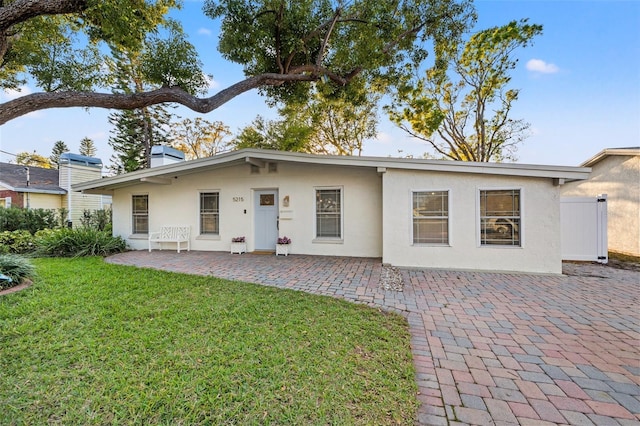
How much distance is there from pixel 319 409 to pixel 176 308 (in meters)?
2.76

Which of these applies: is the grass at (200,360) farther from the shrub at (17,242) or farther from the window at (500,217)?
the shrub at (17,242)

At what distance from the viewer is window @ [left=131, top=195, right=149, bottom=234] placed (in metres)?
9.60

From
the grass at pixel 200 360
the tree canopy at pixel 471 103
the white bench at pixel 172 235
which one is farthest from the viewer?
the tree canopy at pixel 471 103

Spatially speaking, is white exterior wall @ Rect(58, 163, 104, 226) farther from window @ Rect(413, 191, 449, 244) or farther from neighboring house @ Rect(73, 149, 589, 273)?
window @ Rect(413, 191, 449, 244)

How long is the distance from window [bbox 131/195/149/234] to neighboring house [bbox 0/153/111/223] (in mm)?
7982

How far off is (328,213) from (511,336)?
5534 millimetres

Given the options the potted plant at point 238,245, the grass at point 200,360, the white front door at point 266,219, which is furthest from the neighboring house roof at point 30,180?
the grass at point 200,360

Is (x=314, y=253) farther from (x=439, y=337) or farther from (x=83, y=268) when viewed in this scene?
(x=83, y=268)

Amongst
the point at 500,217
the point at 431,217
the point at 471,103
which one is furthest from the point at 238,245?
the point at 471,103

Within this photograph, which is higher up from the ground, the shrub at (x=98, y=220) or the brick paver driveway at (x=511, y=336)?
the shrub at (x=98, y=220)

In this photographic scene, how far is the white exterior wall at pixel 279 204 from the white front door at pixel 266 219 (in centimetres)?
20

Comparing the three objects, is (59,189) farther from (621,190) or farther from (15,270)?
(621,190)

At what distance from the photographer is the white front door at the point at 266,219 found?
28.3 feet

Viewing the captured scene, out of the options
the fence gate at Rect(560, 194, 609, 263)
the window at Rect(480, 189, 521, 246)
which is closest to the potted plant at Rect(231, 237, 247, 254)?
the window at Rect(480, 189, 521, 246)
